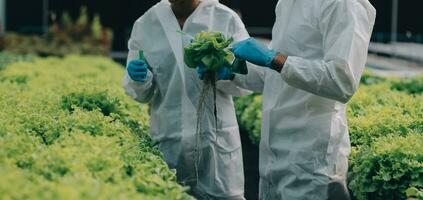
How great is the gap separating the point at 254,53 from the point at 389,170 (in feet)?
2.91

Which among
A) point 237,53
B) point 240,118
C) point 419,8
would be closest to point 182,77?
point 237,53

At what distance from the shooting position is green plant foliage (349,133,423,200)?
3982 millimetres

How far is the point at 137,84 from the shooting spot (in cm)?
478

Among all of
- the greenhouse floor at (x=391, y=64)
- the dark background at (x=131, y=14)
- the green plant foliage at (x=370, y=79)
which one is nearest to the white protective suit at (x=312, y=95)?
the green plant foliage at (x=370, y=79)

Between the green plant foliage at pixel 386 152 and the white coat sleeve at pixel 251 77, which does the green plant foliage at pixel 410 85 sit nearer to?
the green plant foliage at pixel 386 152

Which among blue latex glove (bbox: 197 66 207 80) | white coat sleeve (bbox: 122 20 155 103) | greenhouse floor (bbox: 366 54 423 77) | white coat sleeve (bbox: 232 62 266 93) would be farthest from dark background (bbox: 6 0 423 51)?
blue latex glove (bbox: 197 66 207 80)

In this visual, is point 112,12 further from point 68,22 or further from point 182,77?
point 182,77

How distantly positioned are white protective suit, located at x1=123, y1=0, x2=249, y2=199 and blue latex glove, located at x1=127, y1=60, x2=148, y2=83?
7 centimetres

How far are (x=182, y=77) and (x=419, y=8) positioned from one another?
14.7m

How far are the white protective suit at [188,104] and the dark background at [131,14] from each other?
14.1 metres

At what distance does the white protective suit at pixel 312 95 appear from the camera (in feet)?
12.5

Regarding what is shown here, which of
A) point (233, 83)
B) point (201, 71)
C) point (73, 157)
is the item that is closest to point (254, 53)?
point (201, 71)

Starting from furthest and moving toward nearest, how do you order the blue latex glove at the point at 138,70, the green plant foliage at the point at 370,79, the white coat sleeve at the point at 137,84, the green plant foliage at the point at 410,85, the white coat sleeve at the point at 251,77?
the green plant foliage at the point at 370,79, the green plant foliage at the point at 410,85, the white coat sleeve at the point at 137,84, the blue latex glove at the point at 138,70, the white coat sleeve at the point at 251,77

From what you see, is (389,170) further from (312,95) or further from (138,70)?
(138,70)
